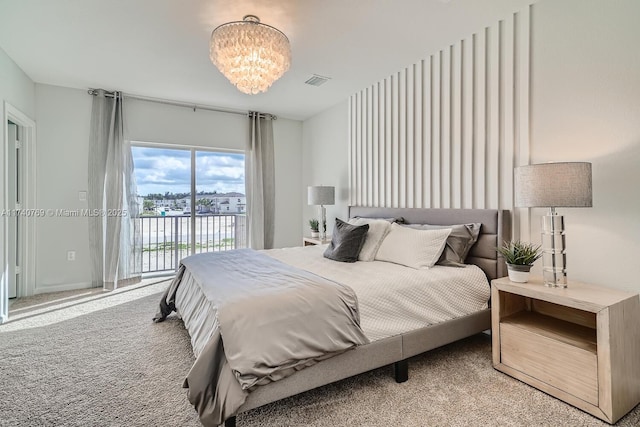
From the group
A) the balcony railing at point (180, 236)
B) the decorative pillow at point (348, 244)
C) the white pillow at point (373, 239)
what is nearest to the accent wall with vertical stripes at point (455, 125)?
the white pillow at point (373, 239)

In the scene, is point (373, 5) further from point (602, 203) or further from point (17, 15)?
point (17, 15)

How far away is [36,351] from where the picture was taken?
2.41m

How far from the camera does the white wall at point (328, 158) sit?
4684 mm

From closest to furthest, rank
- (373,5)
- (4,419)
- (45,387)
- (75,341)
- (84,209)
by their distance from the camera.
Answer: (4,419) < (45,387) < (373,5) < (75,341) < (84,209)

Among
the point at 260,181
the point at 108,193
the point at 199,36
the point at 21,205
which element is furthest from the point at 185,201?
the point at 199,36

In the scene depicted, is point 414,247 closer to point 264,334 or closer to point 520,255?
point 520,255

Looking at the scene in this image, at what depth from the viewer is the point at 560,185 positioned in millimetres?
1869

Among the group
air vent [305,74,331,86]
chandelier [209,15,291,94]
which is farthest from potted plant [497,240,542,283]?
air vent [305,74,331,86]

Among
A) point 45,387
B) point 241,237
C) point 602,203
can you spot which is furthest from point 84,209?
point 602,203

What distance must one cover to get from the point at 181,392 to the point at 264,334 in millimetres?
840

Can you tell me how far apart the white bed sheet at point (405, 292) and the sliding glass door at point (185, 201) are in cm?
304

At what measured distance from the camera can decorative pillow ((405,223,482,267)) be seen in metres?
2.55

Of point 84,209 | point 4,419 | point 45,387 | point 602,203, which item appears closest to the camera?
point 4,419

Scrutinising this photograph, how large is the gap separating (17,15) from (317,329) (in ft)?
11.2
